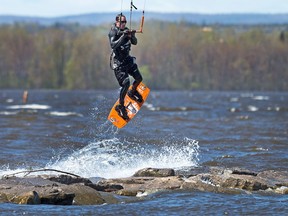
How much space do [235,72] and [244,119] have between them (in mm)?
124502

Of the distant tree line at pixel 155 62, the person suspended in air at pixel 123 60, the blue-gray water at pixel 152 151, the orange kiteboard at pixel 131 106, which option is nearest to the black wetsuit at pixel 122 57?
the person suspended in air at pixel 123 60

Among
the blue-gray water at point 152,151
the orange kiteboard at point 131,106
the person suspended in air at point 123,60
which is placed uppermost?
the person suspended in air at point 123,60

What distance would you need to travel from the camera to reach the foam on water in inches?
956

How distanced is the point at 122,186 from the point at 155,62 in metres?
157

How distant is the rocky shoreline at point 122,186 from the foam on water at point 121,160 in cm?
217

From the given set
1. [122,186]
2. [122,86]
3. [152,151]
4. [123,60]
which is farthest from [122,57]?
[152,151]

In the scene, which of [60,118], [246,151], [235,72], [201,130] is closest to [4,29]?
[235,72]

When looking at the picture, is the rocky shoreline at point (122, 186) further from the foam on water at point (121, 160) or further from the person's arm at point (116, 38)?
the person's arm at point (116, 38)

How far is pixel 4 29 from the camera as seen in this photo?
597 ft

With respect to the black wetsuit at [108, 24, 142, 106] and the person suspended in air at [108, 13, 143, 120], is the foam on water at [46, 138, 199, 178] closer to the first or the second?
the person suspended in air at [108, 13, 143, 120]

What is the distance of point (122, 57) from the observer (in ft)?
75.1

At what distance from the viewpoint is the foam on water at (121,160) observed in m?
24.3

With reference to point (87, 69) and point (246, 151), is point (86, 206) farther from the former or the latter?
point (87, 69)

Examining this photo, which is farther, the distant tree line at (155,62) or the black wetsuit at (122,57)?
the distant tree line at (155,62)
